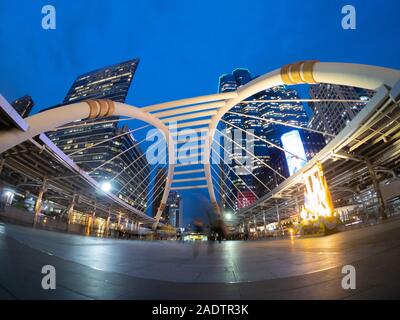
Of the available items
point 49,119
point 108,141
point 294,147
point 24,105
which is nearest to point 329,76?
point 49,119

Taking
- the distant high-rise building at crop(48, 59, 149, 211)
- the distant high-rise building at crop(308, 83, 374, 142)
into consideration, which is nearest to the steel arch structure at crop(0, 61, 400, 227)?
the distant high-rise building at crop(48, 59, 149, 211)

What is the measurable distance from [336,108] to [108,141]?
103932 millimetres

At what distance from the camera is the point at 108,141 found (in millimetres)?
88312

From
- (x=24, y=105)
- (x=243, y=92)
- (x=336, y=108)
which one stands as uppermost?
(x=24, y=105)

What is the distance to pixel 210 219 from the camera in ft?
23.5

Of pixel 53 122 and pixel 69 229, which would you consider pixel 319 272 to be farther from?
pixel 69 229

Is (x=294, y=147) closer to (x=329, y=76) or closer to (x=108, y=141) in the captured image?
(x=329, y=76)

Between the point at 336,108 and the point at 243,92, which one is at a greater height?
the point at 336,108

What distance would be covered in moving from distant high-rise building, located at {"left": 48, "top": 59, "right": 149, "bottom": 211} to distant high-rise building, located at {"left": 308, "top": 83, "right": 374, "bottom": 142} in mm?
88257

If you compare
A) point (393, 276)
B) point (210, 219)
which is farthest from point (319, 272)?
point (210, 219)

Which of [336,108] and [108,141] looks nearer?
[108,141]

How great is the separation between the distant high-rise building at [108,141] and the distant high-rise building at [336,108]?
88257mm

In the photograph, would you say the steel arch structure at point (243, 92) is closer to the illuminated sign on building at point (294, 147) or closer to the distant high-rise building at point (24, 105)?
the illuminated sign on building at point (294, 147)
